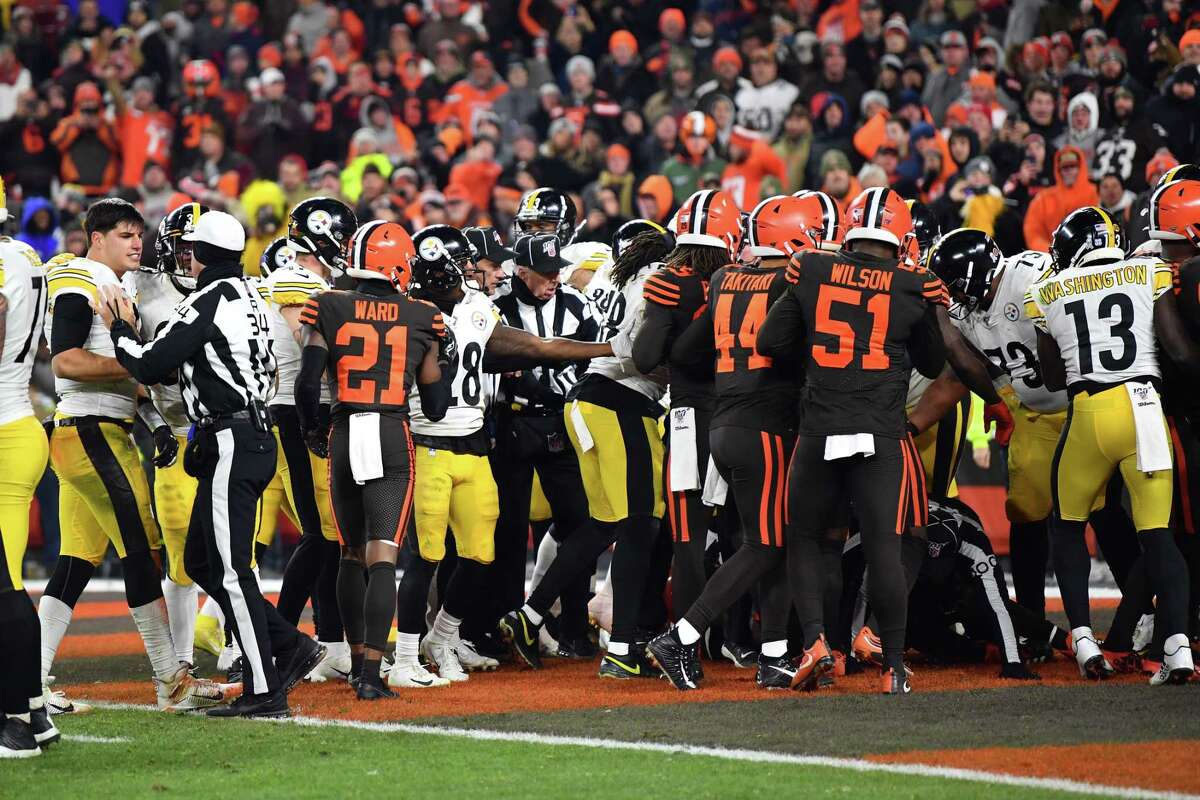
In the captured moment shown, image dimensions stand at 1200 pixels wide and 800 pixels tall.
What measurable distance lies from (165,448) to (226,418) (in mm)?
640

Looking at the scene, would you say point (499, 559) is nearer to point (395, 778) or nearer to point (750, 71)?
point (395, 778)

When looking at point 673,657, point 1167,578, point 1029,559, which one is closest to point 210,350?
point 673,657

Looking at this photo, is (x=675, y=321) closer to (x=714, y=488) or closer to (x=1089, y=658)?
(x=714, y=488)

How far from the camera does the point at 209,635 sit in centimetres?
923

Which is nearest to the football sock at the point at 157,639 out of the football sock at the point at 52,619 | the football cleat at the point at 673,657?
the football sock at the point at 52,619

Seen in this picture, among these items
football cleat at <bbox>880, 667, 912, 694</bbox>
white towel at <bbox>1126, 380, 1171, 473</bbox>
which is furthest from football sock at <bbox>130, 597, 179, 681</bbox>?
white towel at <bbox>1126, 380, 1171, 473</bbox>

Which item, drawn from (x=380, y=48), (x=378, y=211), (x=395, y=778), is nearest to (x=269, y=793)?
(x=395, y=778)

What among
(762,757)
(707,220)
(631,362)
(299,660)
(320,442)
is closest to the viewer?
(762,757)

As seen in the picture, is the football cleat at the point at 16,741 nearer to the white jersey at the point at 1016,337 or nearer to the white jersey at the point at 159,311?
the white jersey at the point at 159,311

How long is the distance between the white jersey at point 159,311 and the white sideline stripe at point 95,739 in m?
1.65

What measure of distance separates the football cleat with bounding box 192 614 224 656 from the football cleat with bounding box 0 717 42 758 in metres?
2.93

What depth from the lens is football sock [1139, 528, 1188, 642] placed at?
7527 millimetres

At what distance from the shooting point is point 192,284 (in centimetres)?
796

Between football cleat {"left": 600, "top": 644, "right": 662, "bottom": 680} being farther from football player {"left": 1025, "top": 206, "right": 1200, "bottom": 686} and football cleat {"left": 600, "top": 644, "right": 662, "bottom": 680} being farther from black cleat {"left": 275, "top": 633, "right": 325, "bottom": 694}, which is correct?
football player {"left": 1025, "top": 206, "right": 1200, "bottom": 686}
